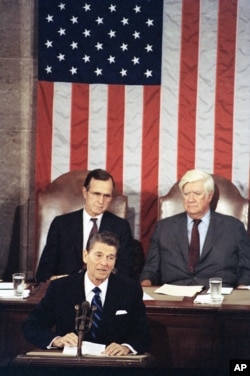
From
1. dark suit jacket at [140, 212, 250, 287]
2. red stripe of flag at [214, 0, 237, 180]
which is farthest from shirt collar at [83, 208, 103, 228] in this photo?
red stripe of flag at [214, 0, 237, 180]

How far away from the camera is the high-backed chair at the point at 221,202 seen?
25.5 feet

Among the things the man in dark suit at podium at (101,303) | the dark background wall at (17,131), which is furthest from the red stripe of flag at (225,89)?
the man in dark suit at podium at (101,303)

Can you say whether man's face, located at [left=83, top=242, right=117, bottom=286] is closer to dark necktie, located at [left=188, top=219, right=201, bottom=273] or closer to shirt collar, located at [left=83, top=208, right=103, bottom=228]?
dark necktie, located at [left=188, top=219, right=201, bottom=273]

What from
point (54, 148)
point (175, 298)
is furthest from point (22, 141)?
point (175, 298)

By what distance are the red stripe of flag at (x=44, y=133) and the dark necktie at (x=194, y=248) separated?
1741 mm

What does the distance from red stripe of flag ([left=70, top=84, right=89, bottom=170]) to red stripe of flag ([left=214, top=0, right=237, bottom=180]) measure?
1196 millimetres

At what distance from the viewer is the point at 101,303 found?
18.5 feet

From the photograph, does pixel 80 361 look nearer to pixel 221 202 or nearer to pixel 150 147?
pixel 221 202

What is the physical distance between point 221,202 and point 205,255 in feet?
2.36

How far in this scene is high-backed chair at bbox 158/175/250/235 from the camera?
7.79 meters

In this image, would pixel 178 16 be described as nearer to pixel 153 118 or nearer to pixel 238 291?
pixel 153 118

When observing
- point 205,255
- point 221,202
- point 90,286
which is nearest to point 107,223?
point 205,255

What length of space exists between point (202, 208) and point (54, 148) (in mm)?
1814

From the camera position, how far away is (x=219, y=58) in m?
8.33
